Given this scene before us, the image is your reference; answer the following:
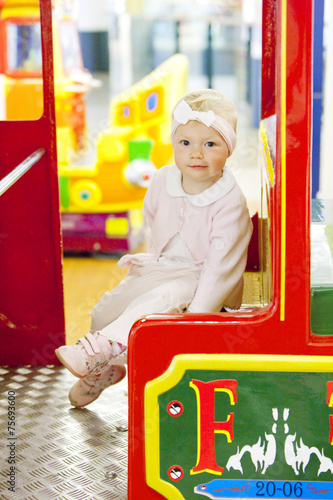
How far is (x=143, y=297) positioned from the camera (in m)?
1.46

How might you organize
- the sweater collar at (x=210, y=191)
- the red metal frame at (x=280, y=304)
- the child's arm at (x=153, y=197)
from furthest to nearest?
the child's arm at (x=153, y=197) → the sweater collar at (x=210, y=191) → the red metal frame at (x=280, y=304)

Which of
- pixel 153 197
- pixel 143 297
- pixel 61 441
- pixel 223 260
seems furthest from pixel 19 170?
pixel 61 441

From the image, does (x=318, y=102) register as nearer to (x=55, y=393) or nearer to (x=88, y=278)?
(x=88, y=278)

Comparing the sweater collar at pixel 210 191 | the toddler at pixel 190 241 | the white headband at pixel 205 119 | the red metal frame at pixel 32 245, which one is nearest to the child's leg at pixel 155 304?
the toddler at pixel 190 241

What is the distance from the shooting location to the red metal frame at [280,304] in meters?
1.09

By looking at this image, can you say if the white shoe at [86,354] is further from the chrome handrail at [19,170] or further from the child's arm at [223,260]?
the chrome handrail at [19,170]

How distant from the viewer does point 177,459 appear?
4.10 ft

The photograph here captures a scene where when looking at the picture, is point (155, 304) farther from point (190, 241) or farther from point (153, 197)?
point (153, 197)

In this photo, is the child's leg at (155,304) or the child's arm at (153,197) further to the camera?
the child's arm at (153,197)

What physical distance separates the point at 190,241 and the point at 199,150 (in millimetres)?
207

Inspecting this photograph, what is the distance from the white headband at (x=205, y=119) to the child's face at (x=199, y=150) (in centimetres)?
1

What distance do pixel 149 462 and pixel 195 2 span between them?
6.97 meters

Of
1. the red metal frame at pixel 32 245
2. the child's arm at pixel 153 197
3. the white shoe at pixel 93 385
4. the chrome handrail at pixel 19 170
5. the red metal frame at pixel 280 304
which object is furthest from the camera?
the red metal frame at pixel 32 245

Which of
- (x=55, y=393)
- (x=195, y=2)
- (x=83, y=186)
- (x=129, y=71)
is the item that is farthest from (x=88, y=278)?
(x=195, y=2)
